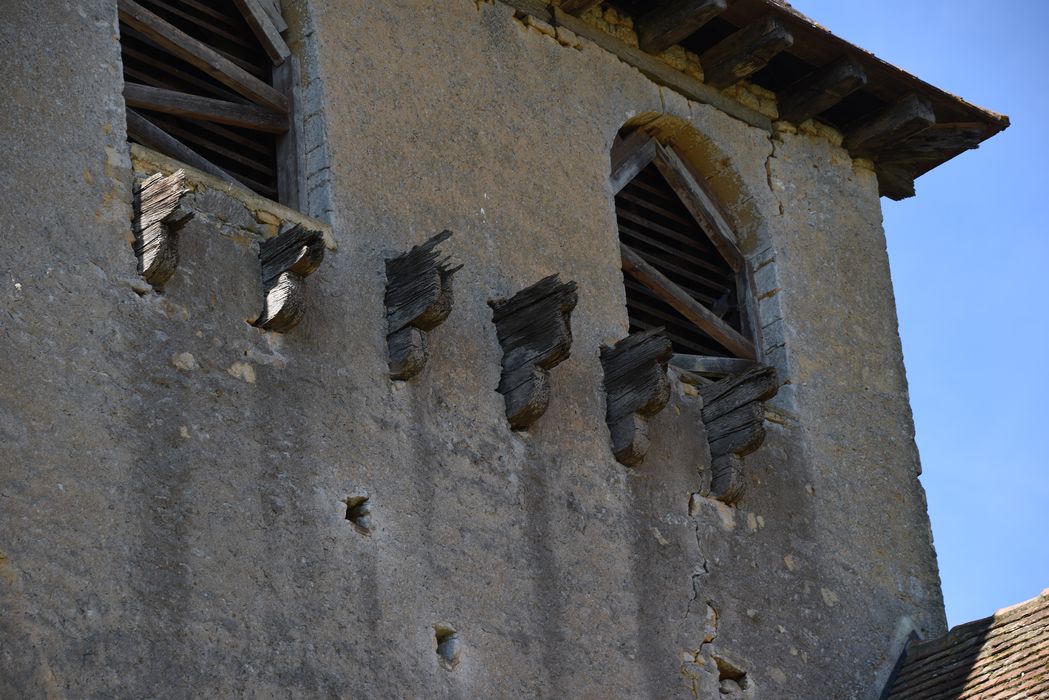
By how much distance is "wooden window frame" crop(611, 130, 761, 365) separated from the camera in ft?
31.5

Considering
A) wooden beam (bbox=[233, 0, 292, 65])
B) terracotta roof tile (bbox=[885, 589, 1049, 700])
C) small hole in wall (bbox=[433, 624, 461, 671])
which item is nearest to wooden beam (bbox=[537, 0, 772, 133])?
wooden beam (bbox=[233, 0, 292, 65])

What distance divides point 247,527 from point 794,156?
4726 mm

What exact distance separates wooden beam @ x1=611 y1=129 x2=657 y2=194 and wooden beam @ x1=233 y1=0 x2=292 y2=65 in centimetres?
198

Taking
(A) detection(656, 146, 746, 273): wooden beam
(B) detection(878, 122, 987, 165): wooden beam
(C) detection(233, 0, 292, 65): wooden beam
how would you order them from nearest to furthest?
(C) detection(233, 0, 292, 65): wooden beam → (A) detection(656, 146, 746, 273): wooden beam → (B) detection(878, 122, 987, 165): wooden beam

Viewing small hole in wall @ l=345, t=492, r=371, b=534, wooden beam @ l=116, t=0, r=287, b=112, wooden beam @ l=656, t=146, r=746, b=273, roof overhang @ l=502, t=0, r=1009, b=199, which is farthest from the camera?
wooden beam @ l=656, t=146, r=746, b=273

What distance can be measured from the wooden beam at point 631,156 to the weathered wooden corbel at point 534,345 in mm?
1577

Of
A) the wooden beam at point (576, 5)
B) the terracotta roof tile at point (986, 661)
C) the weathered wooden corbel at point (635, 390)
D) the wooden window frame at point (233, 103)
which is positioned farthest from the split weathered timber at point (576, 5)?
the terracotta roof tile at point (986, 661)

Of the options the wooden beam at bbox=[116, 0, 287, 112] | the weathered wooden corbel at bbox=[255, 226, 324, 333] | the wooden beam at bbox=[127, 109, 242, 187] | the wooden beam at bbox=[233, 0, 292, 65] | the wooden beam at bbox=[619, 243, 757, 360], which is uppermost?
the wooden beam at bbox=[233, 0, 292, 65]

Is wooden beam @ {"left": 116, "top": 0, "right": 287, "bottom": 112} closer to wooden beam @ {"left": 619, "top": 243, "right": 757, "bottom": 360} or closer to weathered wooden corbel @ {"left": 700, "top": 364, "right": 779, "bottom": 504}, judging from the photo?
wooden beam @ {"left": 619, "top": 243, "right": 757, "bottom": 360}

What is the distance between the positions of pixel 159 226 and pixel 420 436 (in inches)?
54.1

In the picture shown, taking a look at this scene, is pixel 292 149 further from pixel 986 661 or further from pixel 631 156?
pixel 986 661

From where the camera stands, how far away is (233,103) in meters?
8.11

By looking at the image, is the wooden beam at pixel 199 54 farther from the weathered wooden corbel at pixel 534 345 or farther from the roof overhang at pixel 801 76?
the roof overhang at pixel 801 76

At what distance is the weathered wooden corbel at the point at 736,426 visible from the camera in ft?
29.2
